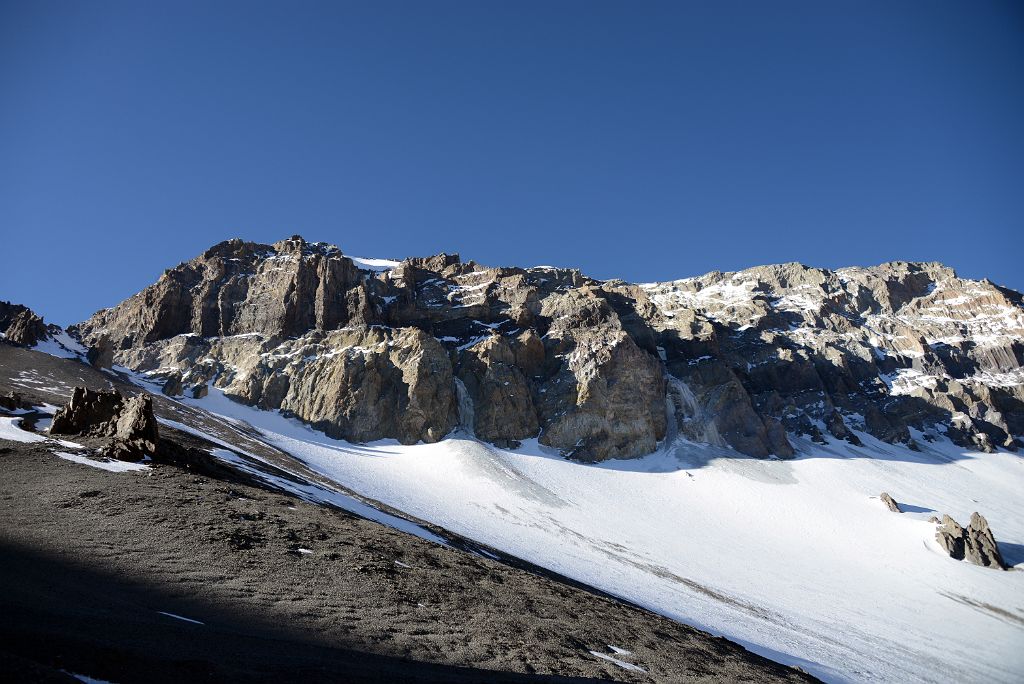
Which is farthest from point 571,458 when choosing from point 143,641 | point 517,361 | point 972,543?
point 143,641

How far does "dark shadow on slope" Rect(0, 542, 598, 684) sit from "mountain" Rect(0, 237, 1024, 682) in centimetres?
140

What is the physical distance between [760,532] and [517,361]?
43.9m

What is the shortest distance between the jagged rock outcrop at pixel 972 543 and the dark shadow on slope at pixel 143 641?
70.4 meters

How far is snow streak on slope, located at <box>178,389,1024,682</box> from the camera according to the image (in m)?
36.5

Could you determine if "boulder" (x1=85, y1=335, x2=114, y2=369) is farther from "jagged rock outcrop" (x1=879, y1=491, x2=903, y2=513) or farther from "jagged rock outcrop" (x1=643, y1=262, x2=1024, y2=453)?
"jagged rock outcrop" (x1=879, y1=491, x2=903, y2=513)

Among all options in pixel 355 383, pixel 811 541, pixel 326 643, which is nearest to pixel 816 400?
pixel 811 541

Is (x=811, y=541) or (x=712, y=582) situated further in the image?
(x=811, y=541)

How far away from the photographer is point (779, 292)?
604 ft

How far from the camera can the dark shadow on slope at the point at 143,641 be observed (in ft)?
26.5

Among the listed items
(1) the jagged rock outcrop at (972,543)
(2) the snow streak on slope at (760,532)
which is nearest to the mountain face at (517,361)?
(2) the snow streak on slope at (760,532)

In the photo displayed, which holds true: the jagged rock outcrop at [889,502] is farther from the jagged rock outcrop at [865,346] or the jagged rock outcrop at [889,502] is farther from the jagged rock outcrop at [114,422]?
the jagged rock outcrop at [114,422]

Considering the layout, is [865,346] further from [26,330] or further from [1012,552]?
[26,330]

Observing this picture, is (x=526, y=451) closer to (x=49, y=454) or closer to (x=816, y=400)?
(x=49, y=454)

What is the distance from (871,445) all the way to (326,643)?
11857 cm
